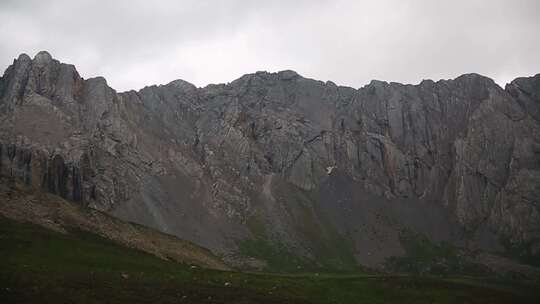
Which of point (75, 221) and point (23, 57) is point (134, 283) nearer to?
point (75, 221)

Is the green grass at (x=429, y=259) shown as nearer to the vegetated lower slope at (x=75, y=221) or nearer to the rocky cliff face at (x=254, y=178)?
the rocky cliff face at (x=254, y=178)

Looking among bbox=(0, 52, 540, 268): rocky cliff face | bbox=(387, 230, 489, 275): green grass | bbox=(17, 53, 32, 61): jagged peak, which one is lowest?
bbox=(387, 230, 489, 275): green grass

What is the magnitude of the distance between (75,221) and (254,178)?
11719 cm

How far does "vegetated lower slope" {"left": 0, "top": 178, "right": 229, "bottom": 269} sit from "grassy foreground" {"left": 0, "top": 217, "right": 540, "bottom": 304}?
2.67 meters

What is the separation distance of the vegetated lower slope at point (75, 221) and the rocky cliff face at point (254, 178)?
64.4 m

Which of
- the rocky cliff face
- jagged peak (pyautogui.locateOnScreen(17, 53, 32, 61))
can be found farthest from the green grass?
jagged peak (pyautogui.locateOnScreen(17, 53, 32, 61))

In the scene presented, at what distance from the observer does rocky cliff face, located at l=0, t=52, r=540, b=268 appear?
5719 inches

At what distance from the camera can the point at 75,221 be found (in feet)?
225

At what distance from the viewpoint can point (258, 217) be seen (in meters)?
166

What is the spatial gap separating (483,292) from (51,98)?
145 m

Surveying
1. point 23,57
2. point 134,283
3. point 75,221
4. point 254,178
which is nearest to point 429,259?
point 254,178

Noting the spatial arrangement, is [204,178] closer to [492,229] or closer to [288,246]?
[288,246]

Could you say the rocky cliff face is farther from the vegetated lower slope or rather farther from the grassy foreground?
the grassy foreground

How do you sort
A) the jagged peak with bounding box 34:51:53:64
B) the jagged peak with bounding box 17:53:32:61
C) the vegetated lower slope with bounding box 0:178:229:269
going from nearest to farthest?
the vegetated lower slope with bounding box 0:178:229:269 < the jagged peak with bounding box 34:51:53:64 < the jagged peak with bounding box 17:53:32:61
